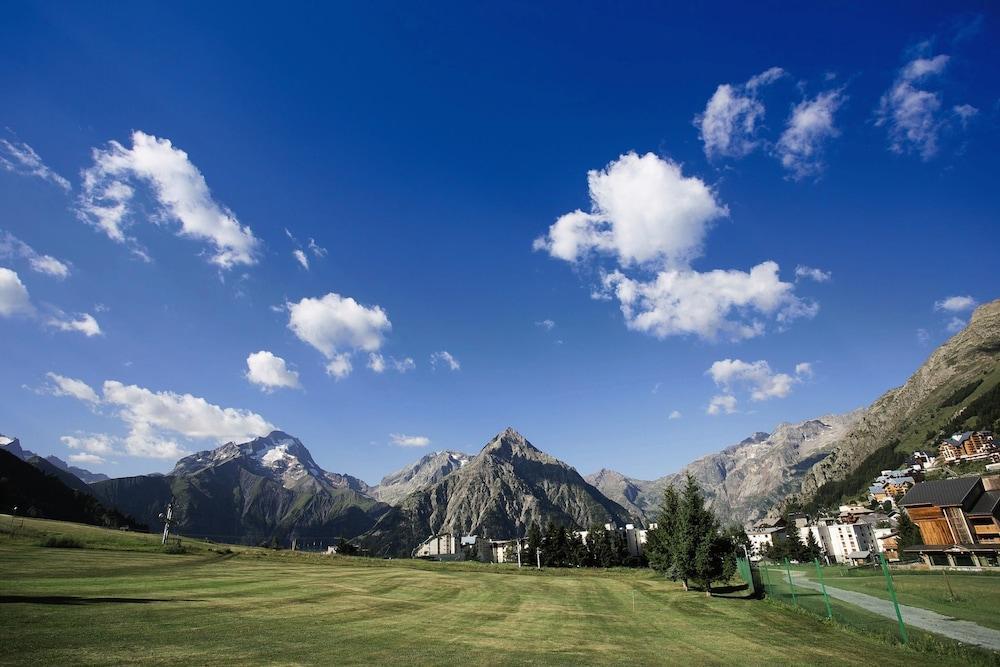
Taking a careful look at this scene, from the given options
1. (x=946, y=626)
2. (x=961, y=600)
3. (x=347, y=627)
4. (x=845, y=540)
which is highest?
(x=845, y=540)

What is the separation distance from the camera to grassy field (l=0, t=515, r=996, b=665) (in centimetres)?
1452

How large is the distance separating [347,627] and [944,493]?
4826 inches

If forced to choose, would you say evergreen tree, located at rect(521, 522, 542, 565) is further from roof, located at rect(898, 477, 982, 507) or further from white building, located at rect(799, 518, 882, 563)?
white building, located at rect(799, 518, 882, 563)

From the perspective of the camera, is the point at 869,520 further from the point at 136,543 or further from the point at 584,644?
the point at 136,543

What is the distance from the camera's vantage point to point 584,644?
20.0 metres

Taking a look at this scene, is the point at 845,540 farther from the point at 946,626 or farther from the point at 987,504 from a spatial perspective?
the point at 946,626

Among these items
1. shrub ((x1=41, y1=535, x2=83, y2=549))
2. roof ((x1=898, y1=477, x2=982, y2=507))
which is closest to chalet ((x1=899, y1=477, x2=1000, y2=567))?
roof ((x1=898, y1=477, x2=982, y2=507))

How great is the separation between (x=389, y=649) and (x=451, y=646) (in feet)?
9.13

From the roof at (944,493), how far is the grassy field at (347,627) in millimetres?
87536

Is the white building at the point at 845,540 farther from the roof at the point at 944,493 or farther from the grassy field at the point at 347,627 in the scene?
the grassy field at the point at 347,627

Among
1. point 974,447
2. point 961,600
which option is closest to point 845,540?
point 974,447

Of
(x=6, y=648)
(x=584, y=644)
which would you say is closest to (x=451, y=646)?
(x=584, y=644)

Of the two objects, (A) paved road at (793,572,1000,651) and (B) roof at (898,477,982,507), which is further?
(B) roof at (898,477,982,507)

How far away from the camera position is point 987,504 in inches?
3398
